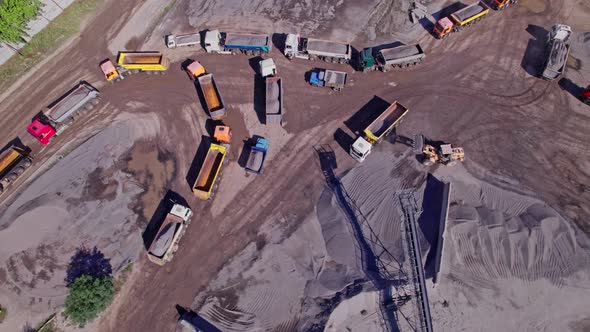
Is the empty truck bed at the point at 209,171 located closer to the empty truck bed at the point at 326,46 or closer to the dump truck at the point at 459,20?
the empty truck bed at the point at 326,46

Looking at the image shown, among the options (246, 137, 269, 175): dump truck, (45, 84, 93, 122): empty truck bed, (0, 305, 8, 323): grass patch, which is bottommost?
(0, 305, 8, 323): grass patch

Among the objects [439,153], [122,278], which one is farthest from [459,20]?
[122,278]

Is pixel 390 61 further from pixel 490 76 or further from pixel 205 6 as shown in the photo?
pixel 205 6

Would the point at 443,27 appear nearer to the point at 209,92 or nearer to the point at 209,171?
the point at 209,92

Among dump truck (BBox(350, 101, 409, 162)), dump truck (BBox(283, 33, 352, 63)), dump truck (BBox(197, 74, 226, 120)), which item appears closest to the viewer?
dump truck (BBox(350, 101, 409, 162))

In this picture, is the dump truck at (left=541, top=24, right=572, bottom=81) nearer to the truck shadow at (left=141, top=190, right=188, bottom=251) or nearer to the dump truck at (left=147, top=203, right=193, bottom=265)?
the dump truck at (left=147, top=203, right=193, bottom=265)

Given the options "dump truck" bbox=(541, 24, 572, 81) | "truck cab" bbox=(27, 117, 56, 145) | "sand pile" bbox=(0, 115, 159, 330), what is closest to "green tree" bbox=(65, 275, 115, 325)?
"sand pile" bbox=(0, 115, 159, 330)

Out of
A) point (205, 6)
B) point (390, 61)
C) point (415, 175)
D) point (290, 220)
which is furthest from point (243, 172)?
point (205, 6)
